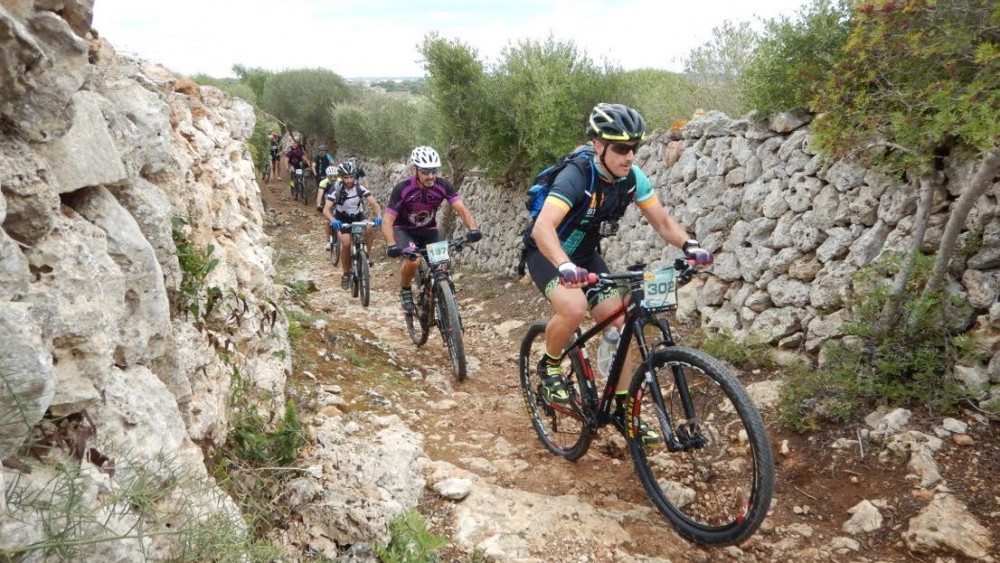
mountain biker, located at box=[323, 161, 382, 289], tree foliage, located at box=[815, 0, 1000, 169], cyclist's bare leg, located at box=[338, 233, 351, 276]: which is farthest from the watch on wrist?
cyclist's bare leg, located at box=[338, 233, 351, 276]

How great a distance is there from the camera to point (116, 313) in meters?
2.55

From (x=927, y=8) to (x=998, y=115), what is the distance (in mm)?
975

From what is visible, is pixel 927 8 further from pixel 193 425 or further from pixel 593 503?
pixel 193 425

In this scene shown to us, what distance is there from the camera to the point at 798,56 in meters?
6.47

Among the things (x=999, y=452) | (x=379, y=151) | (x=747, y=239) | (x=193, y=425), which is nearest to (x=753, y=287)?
(x=747, y=239)

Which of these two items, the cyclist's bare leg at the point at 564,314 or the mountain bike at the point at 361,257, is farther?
the mountain bike at the point at 361,257

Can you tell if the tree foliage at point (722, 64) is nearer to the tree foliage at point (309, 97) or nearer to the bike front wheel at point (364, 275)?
the bike front wheel at point (364, 275)

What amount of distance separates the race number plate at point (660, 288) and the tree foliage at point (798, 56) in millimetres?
3897

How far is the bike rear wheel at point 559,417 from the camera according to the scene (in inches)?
171

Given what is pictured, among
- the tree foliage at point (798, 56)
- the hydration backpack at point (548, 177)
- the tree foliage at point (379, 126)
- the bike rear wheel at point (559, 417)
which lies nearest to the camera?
the hydration backpack at point (548, 177)

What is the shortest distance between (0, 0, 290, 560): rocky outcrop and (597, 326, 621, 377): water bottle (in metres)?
2.49

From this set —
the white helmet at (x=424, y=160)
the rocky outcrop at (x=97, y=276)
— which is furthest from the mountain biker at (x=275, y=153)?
the rocky outcrop at (x=97, y=276)

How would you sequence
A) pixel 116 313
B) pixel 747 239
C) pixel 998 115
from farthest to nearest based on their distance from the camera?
pixel 747 239 → pixel 998 115 → pixel 116 313

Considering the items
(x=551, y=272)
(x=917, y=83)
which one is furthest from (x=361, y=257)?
(x=917, y=83)
